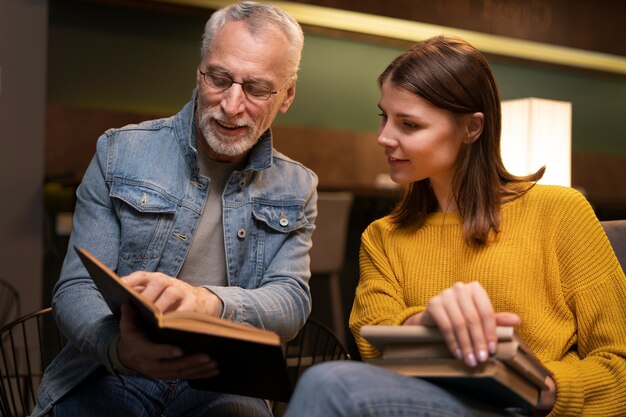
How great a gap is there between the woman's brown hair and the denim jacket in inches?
10.9

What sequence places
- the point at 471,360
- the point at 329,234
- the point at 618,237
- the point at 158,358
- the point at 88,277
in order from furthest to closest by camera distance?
the point at 329,234, the point at 618,237, the point at 88,277, the point at 158,358, the point at 471,360

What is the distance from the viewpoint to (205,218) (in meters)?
1.77

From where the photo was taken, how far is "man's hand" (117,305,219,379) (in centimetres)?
133

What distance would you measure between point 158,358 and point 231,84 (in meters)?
0.61

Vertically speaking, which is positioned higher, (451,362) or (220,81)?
(220,81)

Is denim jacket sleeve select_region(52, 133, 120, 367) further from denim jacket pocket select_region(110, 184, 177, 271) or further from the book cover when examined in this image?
the book cover

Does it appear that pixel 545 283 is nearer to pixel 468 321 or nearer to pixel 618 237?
pixel 618 237

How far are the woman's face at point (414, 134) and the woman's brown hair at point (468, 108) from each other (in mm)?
19

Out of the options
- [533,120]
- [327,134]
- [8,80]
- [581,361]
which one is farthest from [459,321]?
[327,134]

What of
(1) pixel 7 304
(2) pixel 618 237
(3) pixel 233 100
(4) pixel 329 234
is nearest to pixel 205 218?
(3) pixel 233 100

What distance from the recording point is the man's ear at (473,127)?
65.9 inches

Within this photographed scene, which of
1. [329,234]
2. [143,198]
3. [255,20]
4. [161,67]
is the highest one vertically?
[255,20]

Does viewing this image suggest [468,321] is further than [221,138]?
No

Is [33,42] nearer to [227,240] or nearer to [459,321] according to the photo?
[227,240]
